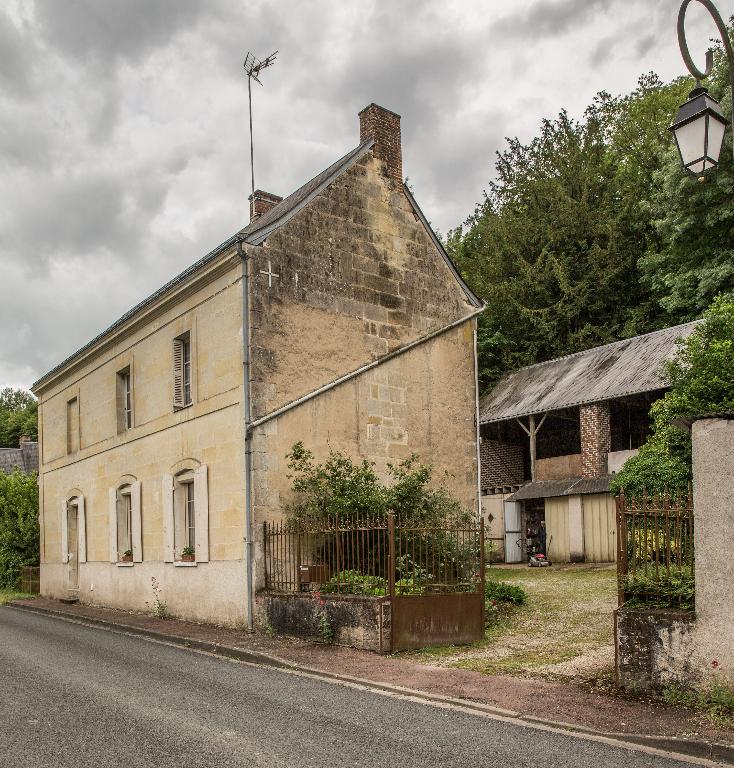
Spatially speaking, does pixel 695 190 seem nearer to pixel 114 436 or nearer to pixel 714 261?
pixel 714 261

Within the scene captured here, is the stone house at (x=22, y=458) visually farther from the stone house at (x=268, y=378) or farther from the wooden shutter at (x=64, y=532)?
the stone house at (x=268, y=378)

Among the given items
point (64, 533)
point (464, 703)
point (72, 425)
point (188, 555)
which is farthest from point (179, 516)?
point (464, 703)

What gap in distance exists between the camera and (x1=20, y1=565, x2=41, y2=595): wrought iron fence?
78.2 feet

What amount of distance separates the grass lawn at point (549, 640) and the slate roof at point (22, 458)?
36869mm

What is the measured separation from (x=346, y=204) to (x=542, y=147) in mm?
24593

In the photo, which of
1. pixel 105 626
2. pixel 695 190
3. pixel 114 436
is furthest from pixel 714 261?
pixel 105 626

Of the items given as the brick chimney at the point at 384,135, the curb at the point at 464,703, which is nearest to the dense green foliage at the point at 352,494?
the curb at the point at 464,703

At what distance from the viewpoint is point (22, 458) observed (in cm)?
4725

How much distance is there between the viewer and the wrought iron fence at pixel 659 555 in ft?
25.5

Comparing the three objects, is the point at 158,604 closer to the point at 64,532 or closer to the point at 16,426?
the point at 64,532

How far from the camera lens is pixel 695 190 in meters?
25.8

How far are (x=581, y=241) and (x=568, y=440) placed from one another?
992 centimetres

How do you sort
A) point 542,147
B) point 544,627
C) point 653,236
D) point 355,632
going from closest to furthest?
point 355,632, point 544,627, point 653,236, point 542,147

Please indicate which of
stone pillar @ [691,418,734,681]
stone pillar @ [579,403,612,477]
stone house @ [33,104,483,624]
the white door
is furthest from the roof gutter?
the white door
